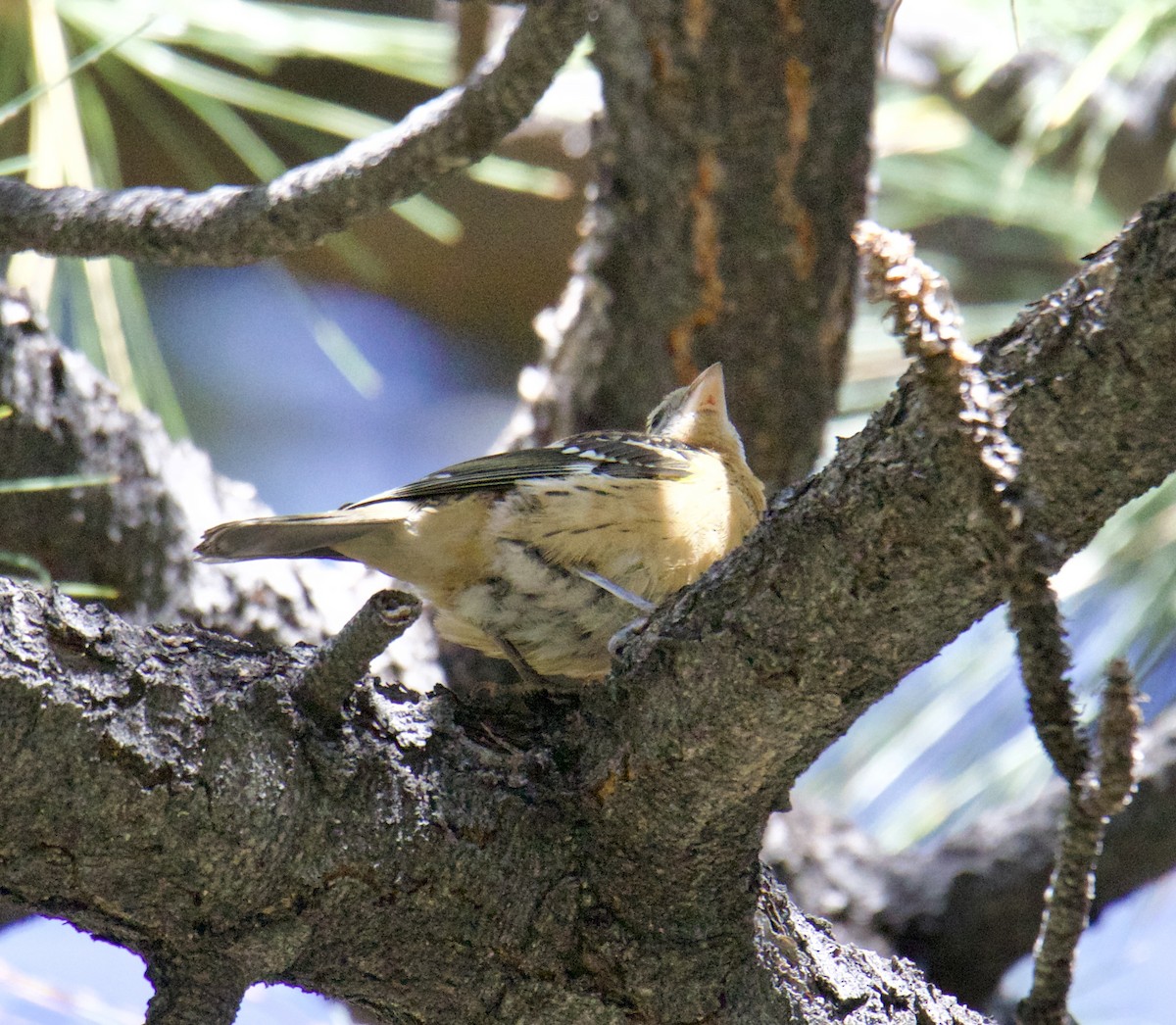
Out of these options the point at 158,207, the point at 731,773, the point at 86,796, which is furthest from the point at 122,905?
the point at 158,207

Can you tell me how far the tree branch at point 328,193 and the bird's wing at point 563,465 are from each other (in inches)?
42.1

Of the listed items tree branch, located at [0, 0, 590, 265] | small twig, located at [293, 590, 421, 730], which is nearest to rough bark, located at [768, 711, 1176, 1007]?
small twig, located at [293, 590, 421, 730]

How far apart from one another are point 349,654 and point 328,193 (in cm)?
79

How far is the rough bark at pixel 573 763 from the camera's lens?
1657mm

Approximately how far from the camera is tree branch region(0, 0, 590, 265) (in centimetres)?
209

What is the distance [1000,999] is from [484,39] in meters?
3.47

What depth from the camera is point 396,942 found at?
6.84 feet

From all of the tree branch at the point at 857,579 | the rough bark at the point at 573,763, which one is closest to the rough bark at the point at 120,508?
the rough bark at the point at 573,763

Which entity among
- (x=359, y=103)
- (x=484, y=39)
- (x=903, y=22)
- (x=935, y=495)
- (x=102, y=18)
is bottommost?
(x=935, y=495)

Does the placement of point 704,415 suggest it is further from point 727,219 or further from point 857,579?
point 857,579

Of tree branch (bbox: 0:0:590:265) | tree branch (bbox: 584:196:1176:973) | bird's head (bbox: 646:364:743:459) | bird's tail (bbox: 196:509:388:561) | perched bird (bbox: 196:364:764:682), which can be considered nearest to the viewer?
tree branch (bbox: 584:196:1176:973)

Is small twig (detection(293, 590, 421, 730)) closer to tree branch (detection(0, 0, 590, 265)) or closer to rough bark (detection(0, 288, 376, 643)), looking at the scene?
tree branch (detection(0, 0, 590, 265))

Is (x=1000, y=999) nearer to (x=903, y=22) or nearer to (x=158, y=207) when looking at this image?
(x=158, y=207)

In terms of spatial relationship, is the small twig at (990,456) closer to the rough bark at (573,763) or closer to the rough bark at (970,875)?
the rough bark at (573,763)
